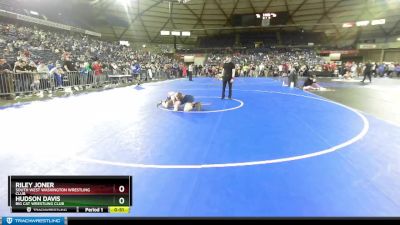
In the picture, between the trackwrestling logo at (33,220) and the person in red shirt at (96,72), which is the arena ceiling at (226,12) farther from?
the trackwrestling logo at (33,220)

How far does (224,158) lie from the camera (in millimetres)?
4434

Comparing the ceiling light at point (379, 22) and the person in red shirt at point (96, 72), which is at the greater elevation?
the ceiling light at point (379, 22)

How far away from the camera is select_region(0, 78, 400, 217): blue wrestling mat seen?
9.98ft

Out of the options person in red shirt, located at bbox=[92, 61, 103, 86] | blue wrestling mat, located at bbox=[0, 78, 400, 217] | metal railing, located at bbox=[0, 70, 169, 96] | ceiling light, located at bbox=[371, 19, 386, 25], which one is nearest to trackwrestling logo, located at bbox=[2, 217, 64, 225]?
blue wrestling mat, located at bbox=[0, 78, 400, 217]

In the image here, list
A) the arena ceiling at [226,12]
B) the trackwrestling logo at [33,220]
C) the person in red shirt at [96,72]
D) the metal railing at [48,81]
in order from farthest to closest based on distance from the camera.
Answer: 1. the arena ceiling at [226,12]
2. the person in red shirt at [96,72]
3. the metal railing at [48,81]
4. the trackwrestling logo at [33,220]

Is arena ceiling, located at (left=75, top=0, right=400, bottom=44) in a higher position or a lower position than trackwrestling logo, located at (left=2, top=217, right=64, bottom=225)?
higher

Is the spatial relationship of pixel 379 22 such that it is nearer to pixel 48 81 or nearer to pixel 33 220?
pixel 48 81

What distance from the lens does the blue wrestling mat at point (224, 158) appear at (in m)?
3.04

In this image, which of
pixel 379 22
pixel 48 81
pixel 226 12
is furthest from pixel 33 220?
pixel 379 22

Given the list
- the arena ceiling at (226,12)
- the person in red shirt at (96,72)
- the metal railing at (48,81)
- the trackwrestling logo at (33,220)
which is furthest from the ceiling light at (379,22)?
the trackwrestling logo at (33,220)

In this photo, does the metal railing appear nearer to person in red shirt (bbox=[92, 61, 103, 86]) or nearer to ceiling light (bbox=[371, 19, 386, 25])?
person in red shirt (bbox=[92, 61, 103, 86])

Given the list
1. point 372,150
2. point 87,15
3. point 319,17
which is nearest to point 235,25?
point 319,17

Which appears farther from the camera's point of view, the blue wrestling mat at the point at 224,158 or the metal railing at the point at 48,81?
the metal railing at the point at 48,81

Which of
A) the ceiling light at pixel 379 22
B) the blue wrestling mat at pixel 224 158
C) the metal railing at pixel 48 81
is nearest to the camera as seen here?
the blue wrestling mat at pixel 224 158
